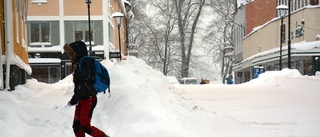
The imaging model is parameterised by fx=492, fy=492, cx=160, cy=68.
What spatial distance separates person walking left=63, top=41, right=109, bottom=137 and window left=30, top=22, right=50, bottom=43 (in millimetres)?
Result: 28954

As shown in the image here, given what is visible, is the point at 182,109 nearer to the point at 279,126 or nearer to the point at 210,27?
the point at 279,126

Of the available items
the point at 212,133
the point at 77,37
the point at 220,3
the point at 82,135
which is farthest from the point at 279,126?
the point at 220,3

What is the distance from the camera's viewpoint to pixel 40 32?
113ft

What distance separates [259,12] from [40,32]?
20.3 metres

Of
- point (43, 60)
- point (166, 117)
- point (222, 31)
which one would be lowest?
point (166, 117)

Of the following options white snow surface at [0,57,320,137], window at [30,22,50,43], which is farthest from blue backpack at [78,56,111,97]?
window at [30,22,50,43]

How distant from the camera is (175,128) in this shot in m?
6.94

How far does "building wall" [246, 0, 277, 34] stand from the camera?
1660 inches

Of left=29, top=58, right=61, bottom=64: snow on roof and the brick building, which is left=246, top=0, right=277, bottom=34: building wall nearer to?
the brick building

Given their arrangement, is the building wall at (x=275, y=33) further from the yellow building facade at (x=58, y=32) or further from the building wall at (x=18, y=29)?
the building wall at (x=18, y=29)

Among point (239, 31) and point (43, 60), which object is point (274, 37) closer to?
point (43, 60)

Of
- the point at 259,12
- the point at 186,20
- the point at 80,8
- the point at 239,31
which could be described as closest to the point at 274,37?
the point at 259,12

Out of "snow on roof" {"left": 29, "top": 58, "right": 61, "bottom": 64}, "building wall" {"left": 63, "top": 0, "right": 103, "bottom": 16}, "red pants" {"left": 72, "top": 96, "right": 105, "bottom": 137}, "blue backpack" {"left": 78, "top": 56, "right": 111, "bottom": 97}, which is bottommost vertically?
"red pants" {"left": 72, "top": 96, "right": 105, "bottom": 137}

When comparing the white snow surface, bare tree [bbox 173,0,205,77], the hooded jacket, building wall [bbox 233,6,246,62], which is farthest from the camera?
bare tree [bbox 173,0,205,77]
